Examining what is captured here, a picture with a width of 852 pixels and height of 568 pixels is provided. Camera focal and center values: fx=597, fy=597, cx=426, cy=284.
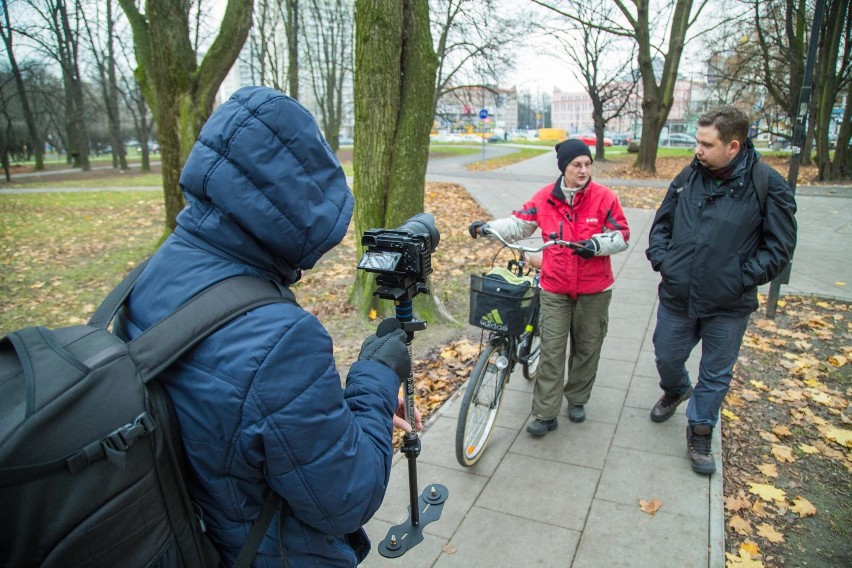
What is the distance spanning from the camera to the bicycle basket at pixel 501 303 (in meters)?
3.55

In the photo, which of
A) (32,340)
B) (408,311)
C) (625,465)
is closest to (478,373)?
(625,465)

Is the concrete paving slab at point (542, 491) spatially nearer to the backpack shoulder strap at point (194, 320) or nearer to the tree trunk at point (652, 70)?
the backpack shoulder strap at point (194, 320)

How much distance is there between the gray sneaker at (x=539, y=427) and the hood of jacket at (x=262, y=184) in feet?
9.47

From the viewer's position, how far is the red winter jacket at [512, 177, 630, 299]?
3.65 metres

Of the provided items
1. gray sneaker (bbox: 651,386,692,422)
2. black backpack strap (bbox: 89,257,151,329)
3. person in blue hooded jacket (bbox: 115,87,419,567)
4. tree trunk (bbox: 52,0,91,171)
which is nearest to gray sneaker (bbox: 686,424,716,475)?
gray sneaker (bbox: 651,386,692,422)

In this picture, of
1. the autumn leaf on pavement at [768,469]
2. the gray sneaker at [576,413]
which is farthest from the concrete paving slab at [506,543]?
the autumn leaf on pavement at [768,469]

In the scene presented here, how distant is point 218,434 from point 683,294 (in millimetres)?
2927

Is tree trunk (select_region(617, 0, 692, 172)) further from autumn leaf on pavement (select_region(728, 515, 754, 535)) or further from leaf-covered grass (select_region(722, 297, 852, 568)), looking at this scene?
autumn leaf on pavement (select_region(728, 515, 754, 535))

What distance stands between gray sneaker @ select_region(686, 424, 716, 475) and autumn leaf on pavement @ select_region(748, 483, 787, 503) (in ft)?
0.75

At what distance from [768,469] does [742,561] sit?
99cm

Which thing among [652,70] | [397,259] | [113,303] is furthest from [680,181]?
[652,70]

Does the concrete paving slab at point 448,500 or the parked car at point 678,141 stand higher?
the parked car at point 678,141

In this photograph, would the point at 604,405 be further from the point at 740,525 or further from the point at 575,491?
the point at 740,525

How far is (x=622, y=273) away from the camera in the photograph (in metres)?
7.92
